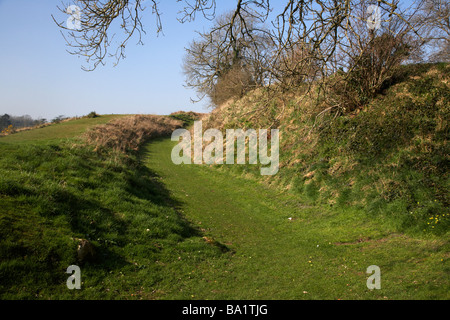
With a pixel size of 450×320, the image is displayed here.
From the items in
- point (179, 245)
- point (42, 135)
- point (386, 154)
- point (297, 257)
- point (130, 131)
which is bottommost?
point (297, 257)

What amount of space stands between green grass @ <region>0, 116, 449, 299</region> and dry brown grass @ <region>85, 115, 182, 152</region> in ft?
27.2

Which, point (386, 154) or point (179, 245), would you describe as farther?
point (386, 154)

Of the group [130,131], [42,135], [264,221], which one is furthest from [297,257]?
[130,131]

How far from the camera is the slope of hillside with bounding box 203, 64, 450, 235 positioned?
7711mm

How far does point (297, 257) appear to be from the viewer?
725 cm

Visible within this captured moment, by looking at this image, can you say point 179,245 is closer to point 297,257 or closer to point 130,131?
point 297,257

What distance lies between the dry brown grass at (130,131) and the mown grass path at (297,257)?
980cm

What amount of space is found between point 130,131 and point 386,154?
2276cm

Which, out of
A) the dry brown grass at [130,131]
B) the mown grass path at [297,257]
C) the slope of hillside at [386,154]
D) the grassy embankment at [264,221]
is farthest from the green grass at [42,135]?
the slope of hillside at [386,154]

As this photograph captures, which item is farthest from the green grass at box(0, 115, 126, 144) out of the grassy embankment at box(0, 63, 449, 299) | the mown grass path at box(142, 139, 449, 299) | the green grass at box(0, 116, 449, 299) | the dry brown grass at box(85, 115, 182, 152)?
the mown grass path at box(142, 139, 449, 299)

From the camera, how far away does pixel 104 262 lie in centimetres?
590

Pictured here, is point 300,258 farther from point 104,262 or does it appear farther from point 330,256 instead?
point 104,262

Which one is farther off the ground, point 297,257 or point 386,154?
point 386,154

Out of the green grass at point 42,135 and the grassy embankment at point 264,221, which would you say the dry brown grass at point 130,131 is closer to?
the green grass at point 42,135
